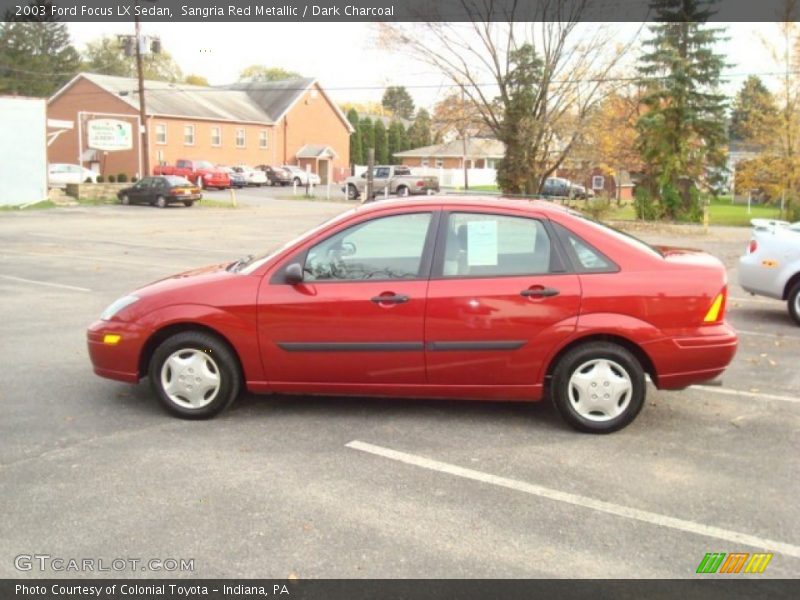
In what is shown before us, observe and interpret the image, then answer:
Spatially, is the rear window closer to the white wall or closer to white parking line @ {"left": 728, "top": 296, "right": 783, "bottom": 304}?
white parking line @ {"left": 728, "top": 296, "right": 783, "bottom": 304}

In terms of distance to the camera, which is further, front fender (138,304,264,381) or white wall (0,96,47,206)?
white wall (0,96,47,206)

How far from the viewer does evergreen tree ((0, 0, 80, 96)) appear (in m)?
71.4

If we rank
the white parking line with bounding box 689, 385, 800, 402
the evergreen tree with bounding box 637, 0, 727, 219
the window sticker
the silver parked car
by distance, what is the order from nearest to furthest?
the window sticker
the white parking line with bounding box 689, 385, 800, 402
the silver parked car
the evergreen tree with bounding box 637, 0, 727, 219

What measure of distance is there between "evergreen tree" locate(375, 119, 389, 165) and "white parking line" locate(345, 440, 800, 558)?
72647 mm

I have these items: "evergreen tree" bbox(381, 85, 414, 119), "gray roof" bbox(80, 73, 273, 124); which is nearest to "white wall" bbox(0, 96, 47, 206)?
"gray roof" bbox(80, 73, 273, 124)

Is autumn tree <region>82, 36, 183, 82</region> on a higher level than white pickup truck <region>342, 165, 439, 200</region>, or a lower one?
higher

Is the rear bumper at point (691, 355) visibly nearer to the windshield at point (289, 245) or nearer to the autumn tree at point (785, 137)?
the windshield at point (289, 245)

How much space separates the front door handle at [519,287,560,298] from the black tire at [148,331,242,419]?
2051 mm

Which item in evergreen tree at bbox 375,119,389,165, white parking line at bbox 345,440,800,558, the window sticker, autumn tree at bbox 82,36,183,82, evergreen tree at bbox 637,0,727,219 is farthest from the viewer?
autumn tree at bbox 82,36,183,82

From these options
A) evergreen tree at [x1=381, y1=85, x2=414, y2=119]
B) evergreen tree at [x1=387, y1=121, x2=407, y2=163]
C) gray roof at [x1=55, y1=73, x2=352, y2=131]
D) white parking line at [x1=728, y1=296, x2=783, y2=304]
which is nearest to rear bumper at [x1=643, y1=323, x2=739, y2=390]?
white parking line at [x1=728, y1=296, x2=783, y2=304]

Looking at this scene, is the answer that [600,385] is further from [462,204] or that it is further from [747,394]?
[747,394]

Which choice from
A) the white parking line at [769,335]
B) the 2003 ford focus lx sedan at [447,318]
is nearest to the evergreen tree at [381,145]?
the white parking line at [769,335]

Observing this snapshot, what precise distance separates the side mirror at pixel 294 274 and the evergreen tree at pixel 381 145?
7195 centimetres

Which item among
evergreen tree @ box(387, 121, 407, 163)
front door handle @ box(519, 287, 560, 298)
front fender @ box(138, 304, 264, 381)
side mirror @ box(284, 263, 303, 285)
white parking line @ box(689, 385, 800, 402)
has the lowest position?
white parking line @ box(689, 385, 800, 402)
